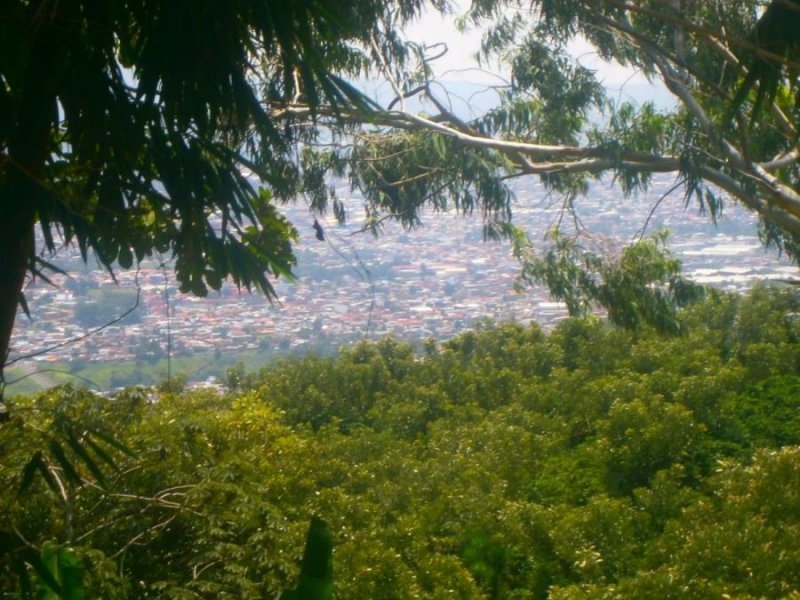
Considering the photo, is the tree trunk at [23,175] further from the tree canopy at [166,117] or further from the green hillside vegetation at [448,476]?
the green hillside vegetation at [448,476]

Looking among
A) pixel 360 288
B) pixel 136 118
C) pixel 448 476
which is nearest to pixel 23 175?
pixel 136 118

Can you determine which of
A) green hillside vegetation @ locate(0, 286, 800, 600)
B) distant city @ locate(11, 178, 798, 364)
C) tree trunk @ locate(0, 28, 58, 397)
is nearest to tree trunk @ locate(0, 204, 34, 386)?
tree trunk @ locate(0, 28, 58, 397)

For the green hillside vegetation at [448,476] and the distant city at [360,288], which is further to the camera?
the green hillside vegetation at [448,476]

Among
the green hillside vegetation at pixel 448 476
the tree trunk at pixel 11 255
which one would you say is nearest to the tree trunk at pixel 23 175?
the tree trunk at pixel 11 255

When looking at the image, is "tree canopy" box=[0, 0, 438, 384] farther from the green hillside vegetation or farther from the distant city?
the green hillside vegetation

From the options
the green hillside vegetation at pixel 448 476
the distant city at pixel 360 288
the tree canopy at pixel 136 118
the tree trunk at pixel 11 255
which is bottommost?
the green hillside vegetation at pixel 448 476

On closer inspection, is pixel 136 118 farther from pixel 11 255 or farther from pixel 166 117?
pixel 11 255

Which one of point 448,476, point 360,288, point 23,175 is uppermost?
point 23,175
